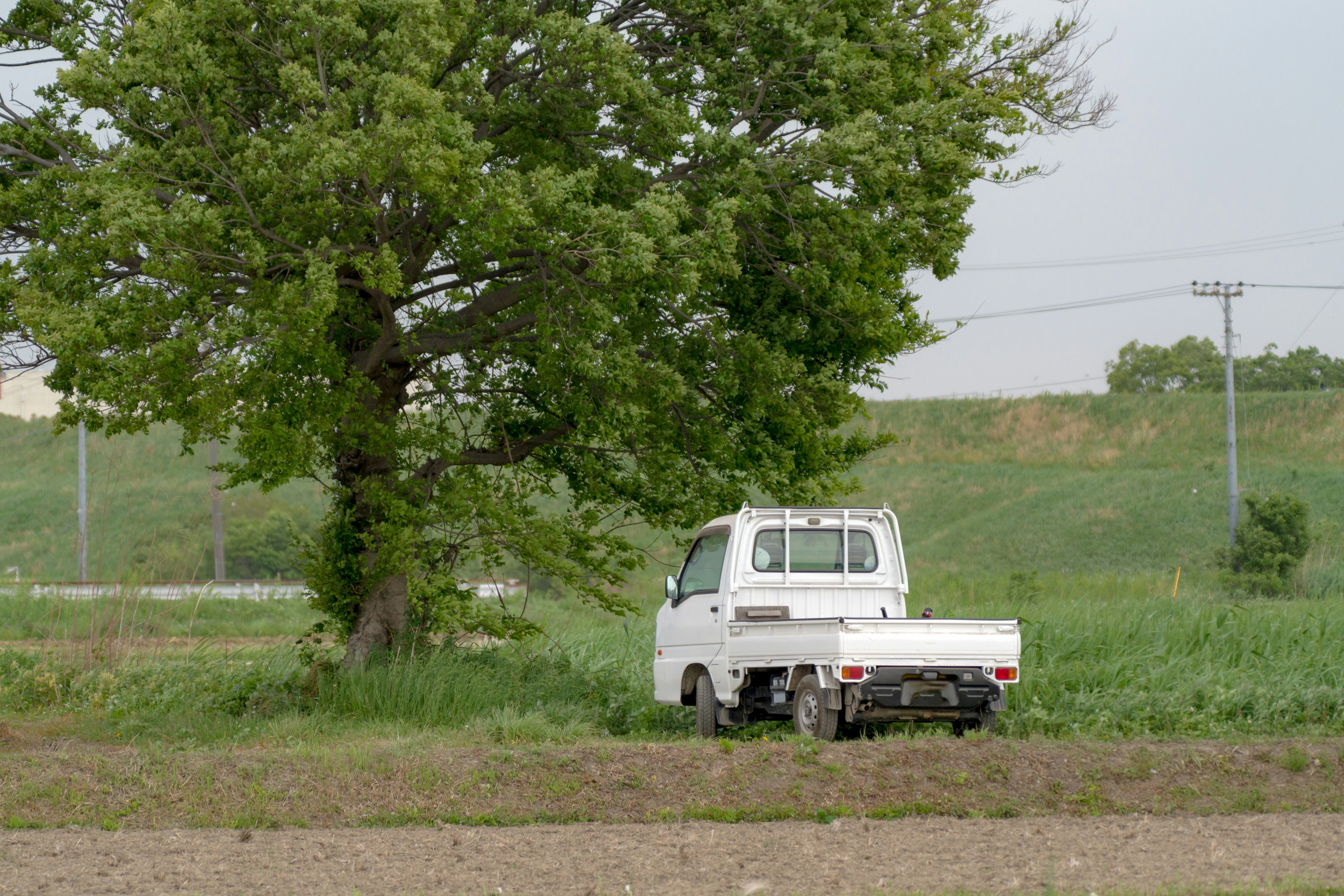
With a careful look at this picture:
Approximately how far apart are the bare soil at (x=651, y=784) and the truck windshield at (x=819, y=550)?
255 centimetres

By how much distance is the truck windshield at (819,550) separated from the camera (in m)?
12.1

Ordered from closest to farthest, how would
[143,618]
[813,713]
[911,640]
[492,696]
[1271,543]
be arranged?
[911,640] < [813,713] < [492,696] < [143,618] < [1271,543]

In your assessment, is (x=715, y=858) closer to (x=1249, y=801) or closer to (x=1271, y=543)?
(x=1249, y=801)

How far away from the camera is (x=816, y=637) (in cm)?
1046

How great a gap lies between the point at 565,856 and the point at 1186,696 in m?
7.61

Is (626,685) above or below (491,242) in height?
below

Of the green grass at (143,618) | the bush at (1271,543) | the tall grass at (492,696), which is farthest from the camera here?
the bush at (1271,543)

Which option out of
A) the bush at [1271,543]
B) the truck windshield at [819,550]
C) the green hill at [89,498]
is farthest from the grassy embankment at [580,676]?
the green hill at [89,498]

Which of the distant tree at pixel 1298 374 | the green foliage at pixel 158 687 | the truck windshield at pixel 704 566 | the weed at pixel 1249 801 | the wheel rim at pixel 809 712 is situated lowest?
the weed at pixel 1249 801

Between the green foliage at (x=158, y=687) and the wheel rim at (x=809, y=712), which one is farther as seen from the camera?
the green foliage at (x=158, y=687)

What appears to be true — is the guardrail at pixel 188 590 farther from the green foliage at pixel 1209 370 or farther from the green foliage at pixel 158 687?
the green foliage at pixel 1209 370

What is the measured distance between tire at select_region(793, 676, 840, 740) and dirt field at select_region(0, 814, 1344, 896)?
65.8 inches

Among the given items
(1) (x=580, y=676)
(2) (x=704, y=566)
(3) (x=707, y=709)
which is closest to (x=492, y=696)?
(1) (x=580, y=676)

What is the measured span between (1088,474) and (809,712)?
189 ft
